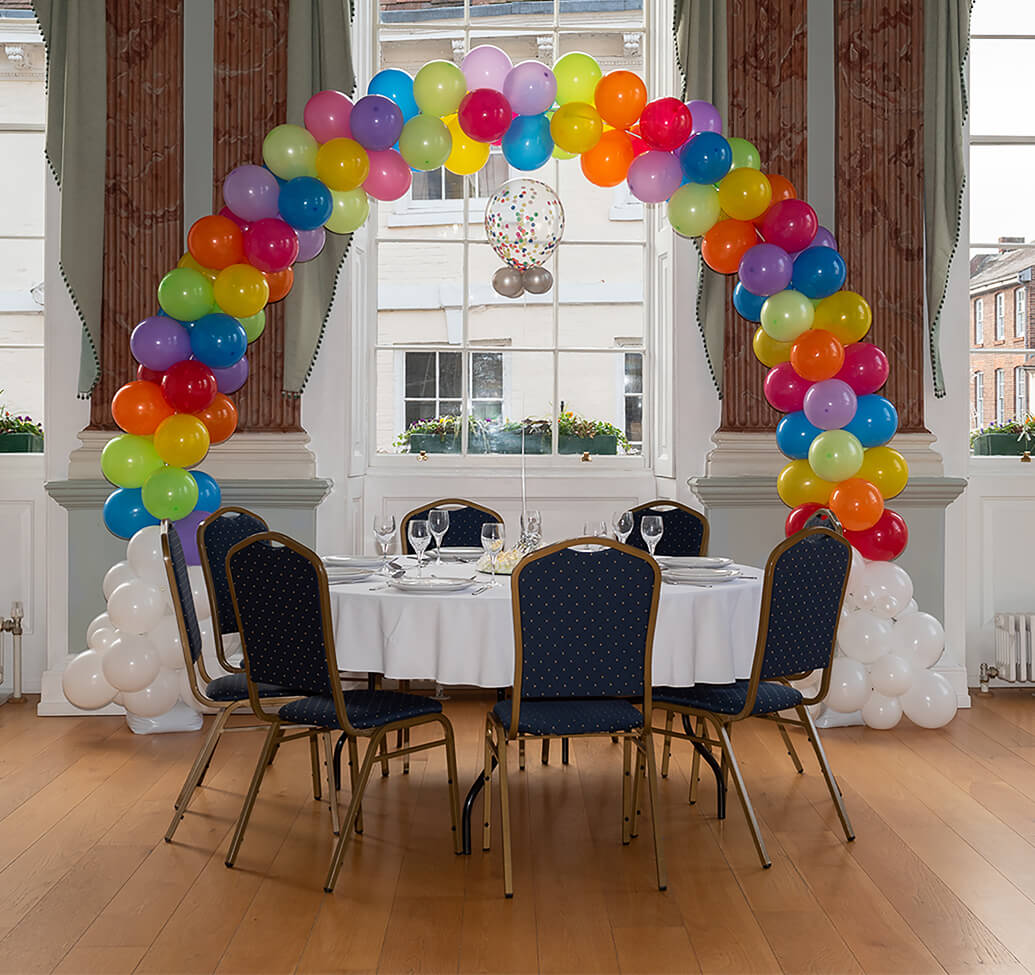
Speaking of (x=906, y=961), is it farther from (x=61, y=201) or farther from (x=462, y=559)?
(x=61, y=201)

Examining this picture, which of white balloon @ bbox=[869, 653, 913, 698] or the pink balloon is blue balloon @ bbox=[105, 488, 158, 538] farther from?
white balloon @ bbox=[869, 653, 913, 698]

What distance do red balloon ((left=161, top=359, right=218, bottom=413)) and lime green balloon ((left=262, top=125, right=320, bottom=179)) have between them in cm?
83

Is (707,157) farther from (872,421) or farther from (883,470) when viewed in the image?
(883,470)

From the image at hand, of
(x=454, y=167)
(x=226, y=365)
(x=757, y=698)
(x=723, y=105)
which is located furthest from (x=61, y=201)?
(x=757, y=698)

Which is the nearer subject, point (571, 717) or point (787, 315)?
point (571, 717)

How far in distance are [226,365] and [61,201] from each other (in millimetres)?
1355

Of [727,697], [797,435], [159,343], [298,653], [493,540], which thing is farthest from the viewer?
[797,435]

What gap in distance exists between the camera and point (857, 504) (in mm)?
4504

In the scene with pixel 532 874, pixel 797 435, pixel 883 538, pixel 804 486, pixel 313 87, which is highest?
pixel 313 87

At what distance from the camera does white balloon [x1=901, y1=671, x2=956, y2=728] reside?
15.3ft

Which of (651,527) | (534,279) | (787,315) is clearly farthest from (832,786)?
(534,279)

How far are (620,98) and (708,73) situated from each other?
0.90 metres

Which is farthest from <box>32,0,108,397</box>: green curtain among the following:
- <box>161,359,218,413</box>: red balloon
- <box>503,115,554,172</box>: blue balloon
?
<box>503,115,554,172</box>: blue balloon

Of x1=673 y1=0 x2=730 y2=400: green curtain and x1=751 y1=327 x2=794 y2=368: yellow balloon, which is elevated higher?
x1=673 y1=0 x2=730 y2=400: green curtain
